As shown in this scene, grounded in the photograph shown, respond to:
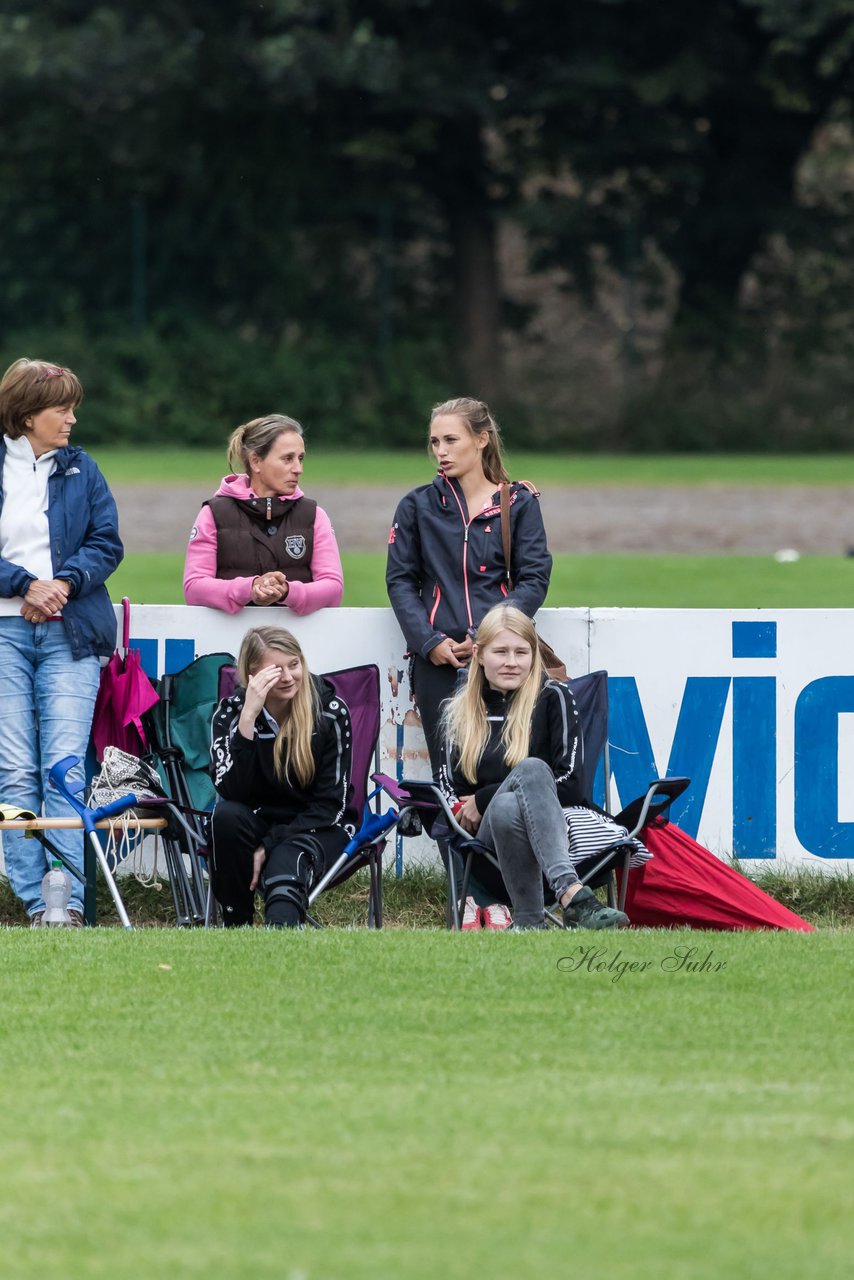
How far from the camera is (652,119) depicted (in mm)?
32688

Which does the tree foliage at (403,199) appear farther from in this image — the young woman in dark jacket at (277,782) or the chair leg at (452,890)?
the chair leg at (452,890)

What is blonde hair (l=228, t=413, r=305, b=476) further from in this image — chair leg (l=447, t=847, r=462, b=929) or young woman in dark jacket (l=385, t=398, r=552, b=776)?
chair leg (l=447, t=847, r=462, b=929)

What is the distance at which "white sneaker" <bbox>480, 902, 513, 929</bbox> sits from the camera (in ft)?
22.3

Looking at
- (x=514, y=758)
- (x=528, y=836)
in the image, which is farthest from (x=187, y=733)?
(x=528, y=836)

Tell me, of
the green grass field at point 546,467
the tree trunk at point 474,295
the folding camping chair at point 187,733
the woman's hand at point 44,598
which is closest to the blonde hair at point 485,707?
the folding camping chair at point 187,733

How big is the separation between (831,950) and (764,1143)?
199 centimetres

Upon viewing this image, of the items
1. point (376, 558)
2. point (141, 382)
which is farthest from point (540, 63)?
point (376, 558)

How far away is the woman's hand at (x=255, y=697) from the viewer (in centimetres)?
664

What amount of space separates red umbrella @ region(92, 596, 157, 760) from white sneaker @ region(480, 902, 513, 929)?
139cm

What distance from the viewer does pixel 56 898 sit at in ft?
22.8

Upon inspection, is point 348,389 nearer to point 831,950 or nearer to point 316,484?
point 316,484

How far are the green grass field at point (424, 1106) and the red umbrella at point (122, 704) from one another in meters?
1.14

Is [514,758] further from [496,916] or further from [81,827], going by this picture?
[81,827]

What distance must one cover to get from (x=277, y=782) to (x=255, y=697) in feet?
1.01
